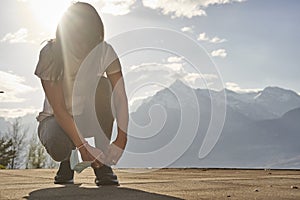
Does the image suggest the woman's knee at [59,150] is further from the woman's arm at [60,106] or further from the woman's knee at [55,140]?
the woman's arm at [60,106]

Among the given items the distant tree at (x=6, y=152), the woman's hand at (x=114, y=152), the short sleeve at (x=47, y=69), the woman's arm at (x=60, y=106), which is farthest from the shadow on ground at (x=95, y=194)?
the distant tree at (x=6, y=152)

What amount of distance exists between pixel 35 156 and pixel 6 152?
2.39 metres

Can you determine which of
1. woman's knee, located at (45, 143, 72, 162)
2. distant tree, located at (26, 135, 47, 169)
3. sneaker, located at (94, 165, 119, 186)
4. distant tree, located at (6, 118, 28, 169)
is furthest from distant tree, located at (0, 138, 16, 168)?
sneaker, located at (94, 165, 119, 186)

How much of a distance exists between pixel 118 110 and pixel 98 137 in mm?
326

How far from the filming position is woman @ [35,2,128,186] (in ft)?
10.9

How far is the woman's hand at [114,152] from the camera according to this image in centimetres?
327

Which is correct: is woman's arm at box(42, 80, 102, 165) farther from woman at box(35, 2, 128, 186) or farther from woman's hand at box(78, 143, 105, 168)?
woman's hand at box(78, 143, 105, 168)

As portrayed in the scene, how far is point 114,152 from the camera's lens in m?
3.27

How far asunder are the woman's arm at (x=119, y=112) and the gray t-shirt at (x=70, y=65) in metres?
0.05

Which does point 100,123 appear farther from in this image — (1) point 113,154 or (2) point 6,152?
(2) point 6,152

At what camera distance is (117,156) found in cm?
326

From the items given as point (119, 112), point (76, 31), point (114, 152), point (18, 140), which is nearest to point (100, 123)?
point (119, 112)

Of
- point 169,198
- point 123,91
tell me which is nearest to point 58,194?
point 169,198

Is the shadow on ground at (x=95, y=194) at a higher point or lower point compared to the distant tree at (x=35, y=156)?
lower
